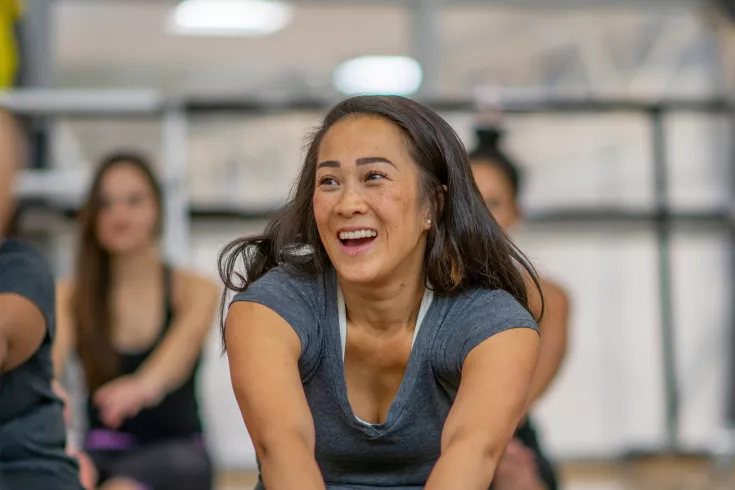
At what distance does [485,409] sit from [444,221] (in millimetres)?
327

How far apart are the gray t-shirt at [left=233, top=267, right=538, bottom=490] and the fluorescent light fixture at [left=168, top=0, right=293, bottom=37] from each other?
3.29 meters

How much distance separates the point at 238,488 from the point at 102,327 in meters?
1.66

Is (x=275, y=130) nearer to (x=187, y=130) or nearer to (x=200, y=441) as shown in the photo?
(x=187, y=130)

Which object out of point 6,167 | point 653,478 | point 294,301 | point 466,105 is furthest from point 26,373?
point 653,478

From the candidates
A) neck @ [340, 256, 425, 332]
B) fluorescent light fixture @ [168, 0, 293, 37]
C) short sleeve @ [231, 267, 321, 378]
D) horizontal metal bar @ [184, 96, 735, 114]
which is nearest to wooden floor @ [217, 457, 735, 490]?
horizontal metal bar @ [184, 96, 735, 114]

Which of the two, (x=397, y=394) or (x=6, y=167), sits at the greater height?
(x=6, y=167)

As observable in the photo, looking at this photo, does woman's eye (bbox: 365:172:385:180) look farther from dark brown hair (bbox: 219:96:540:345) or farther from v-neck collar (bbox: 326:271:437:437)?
v-neck collar (bbox: 326:271:437:437)

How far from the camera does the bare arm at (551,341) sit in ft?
7.61

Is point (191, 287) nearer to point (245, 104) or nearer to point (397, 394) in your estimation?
point (245, 104)

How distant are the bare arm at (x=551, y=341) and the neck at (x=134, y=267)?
1.12 m

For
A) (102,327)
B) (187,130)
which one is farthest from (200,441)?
(187,130)

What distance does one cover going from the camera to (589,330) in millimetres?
4938

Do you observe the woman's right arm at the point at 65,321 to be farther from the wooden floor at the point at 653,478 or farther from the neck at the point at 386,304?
the wooden floor at the point at 653,478

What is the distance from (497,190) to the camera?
8.93 ft
